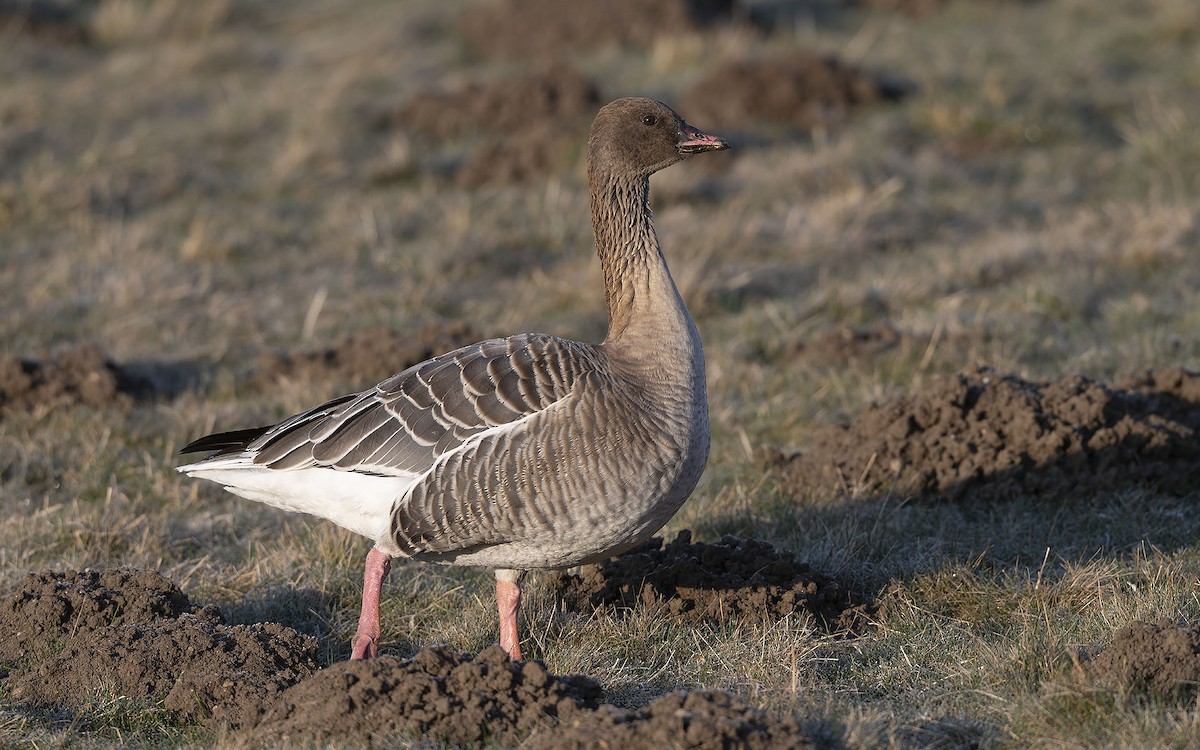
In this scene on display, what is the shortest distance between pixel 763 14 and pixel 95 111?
30.7 ft

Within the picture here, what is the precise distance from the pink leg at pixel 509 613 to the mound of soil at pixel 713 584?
529 mm

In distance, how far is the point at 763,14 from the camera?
1956 centimetres

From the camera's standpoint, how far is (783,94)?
49.2 feet

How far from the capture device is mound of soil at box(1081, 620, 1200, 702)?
492cm

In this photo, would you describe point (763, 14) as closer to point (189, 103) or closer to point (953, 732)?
point (189, 103)

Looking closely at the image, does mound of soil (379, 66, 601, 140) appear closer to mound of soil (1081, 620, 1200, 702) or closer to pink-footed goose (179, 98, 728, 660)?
pink-footed goose (179, 98, 728, 660)

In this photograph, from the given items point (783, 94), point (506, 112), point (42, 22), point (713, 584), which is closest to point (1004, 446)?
point (713, 584)

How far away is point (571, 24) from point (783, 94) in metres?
4.44

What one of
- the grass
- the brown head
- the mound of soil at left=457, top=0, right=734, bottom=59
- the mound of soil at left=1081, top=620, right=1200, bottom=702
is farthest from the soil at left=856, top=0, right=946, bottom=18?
the mound of soil at left=1081, top=620, right=1200, bottom=702

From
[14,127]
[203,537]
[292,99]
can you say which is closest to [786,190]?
[292,99]

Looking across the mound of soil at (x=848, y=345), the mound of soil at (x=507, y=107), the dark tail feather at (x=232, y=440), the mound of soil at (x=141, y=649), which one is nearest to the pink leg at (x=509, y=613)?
the mound of soil at (x=141, y=649)

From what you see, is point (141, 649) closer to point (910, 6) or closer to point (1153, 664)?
point (1153, 664)

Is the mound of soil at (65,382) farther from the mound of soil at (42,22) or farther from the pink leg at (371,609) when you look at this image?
the mound of soil at (42,22)

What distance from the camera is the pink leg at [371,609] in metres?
5.75
